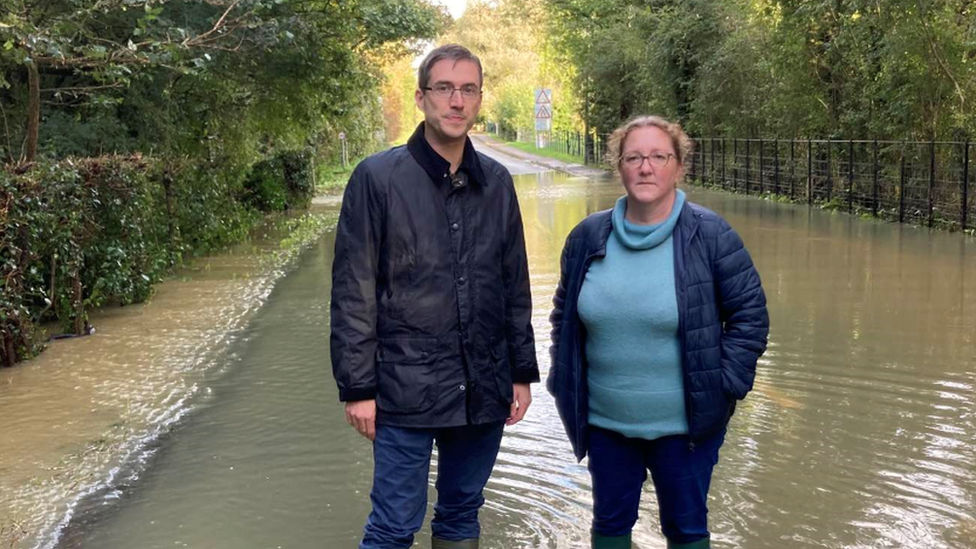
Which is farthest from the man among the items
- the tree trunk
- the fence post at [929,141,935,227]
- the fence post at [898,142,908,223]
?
the fence post at [898,142,908,223]

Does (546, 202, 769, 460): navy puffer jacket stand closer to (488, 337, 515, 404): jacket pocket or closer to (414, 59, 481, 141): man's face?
(488, 337, 515, 404): jacket pocket

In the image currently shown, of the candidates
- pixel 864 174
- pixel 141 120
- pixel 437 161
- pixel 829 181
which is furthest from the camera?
pixel 829 181

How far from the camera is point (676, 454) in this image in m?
3.06

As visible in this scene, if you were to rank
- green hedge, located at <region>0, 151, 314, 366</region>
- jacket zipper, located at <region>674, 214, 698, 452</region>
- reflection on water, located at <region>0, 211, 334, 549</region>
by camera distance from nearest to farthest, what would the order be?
1. jacket zipper, located at <region>674, 214, 698, 452</region>
2. reflection on water, located at <region>0, 211, 334, 549</region>
3. green hedge, located at <region>0, 151, 314, 366</region>

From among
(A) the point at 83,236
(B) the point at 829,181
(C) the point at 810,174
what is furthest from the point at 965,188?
(A) the point at 83,236

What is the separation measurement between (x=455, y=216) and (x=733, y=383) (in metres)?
0.99

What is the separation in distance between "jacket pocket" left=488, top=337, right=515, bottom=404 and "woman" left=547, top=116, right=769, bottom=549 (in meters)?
0.18

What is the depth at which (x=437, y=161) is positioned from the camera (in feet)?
10.0

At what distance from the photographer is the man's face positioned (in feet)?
9.87

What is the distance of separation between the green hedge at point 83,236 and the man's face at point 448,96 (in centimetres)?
463

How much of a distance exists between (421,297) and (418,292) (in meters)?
0.02

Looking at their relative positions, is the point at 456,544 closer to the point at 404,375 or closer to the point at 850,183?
the point at 404,375

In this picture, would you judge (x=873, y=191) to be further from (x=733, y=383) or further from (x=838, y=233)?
(x=733, y=383)

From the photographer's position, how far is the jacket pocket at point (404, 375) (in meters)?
2.99
